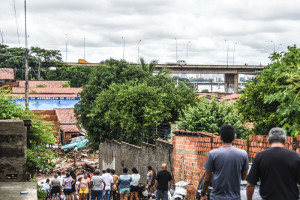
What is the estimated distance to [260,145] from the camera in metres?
10.2

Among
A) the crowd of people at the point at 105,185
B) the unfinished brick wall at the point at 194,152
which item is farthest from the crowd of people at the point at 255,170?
the crowd of people at the point at 105,185

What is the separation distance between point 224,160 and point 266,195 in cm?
75

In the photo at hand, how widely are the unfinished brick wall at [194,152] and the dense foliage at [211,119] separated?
275cm

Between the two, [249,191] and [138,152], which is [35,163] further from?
[249,191]

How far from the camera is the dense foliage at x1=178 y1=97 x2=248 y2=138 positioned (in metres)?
18.3

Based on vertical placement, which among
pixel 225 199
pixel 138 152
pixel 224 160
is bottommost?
pixel 138 152

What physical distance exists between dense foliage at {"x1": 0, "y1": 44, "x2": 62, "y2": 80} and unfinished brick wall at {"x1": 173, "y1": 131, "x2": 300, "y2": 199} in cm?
8118

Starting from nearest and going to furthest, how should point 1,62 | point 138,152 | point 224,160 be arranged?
point 224,160 → point 138,152 → point 1,62

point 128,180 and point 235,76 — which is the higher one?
point 235,76

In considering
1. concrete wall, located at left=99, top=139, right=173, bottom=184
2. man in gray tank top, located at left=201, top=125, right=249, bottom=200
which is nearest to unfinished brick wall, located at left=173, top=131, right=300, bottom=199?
concrete wall, located at left=99, top=139, right=173, bottom=184

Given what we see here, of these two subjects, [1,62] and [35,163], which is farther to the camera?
[1,62]

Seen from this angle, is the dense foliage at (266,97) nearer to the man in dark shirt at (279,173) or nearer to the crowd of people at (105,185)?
the crowd of people at (105,185)

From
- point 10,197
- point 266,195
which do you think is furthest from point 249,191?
point 10,197

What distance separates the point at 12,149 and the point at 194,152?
5.26 metres
